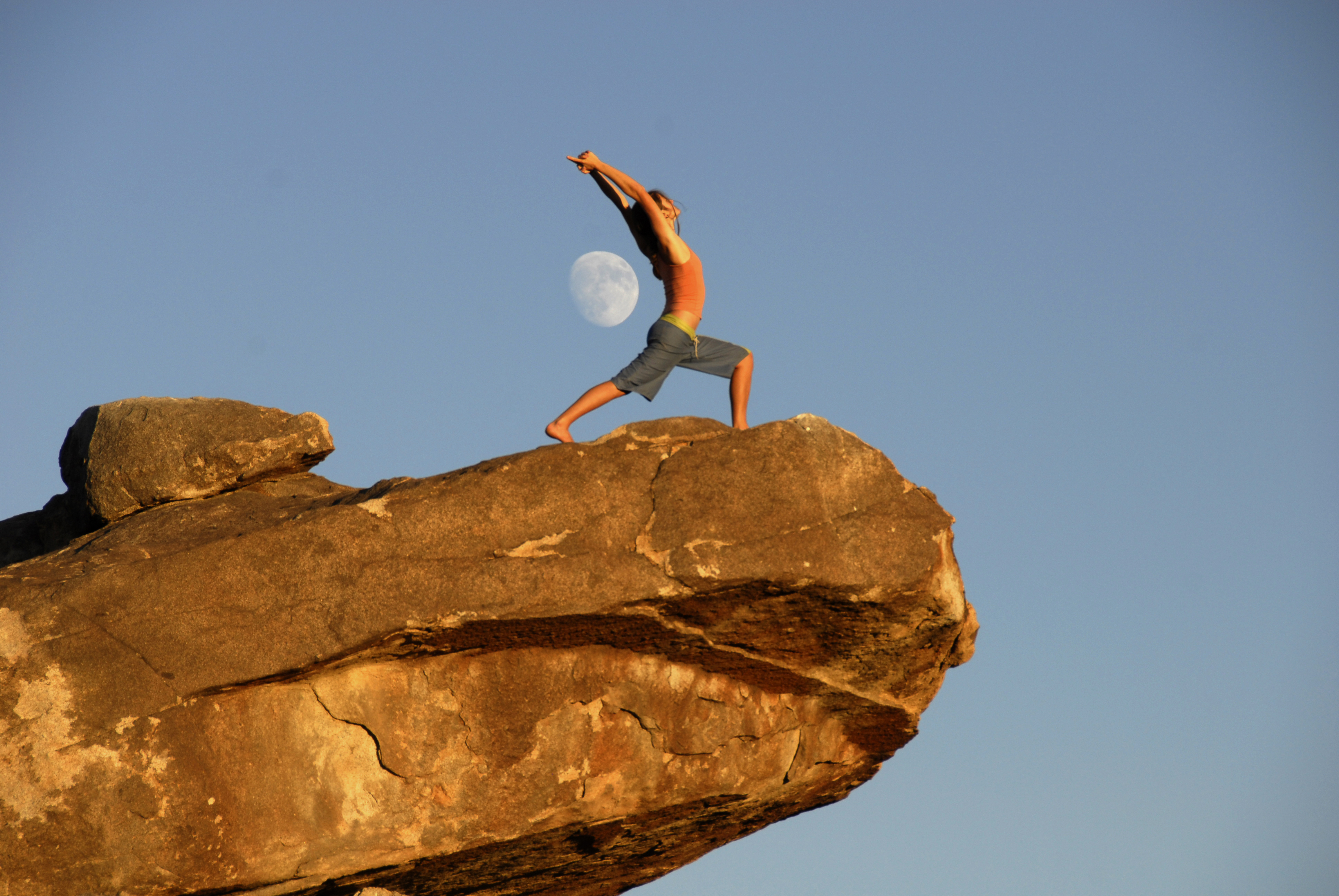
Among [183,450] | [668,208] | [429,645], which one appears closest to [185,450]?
[183,450]

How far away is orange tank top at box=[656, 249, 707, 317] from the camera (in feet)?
27.8

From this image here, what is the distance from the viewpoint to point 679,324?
8.42 metres

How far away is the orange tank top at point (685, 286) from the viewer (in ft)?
27.8

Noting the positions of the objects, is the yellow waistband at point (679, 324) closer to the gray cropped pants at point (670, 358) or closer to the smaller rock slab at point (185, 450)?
the gray cropped pants at point (670, 358)

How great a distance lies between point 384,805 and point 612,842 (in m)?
1.70

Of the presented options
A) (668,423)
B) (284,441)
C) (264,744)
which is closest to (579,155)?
(668,423)

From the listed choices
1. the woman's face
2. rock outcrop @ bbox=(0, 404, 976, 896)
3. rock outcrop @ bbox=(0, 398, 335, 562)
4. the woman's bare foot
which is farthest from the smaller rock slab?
the woman's face

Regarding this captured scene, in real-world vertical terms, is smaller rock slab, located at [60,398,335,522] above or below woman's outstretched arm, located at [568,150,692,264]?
below

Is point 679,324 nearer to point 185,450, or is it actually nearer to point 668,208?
point 668,208

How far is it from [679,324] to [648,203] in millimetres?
793

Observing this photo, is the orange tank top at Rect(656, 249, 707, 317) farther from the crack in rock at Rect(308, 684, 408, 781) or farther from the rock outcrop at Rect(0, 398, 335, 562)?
the crack in rock at Rect(308, 684, 408, 781)

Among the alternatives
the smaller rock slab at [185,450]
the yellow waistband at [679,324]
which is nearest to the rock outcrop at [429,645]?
the smaller rock slab at [185,450]

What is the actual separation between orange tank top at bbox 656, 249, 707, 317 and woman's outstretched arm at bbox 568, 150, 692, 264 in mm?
45

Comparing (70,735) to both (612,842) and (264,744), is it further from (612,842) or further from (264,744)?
(612,842)
